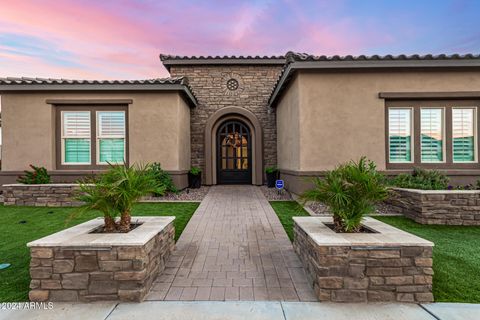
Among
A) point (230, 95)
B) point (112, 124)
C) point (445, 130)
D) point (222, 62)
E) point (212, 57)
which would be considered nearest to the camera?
point (445, 130)

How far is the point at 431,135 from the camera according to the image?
27.4 feet

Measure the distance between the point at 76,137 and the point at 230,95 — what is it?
707 cm

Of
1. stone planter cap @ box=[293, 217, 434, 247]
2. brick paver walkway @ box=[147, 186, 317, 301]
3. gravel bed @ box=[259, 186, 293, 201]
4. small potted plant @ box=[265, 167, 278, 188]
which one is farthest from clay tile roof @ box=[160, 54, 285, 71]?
stone planter cap @ box=[293, 217, 434, 247]

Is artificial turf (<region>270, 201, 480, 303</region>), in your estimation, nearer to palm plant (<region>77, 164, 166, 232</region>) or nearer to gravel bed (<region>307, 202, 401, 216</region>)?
gravel bed (<region>307, 202, 401, 216</region>)

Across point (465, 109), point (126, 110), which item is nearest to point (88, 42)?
point (126, 110)

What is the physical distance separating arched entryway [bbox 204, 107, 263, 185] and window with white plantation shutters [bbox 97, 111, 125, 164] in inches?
162

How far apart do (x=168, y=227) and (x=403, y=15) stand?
13352mm

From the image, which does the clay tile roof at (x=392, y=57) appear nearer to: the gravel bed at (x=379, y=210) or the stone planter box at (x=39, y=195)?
the gravel bed at (x=379, y=210)

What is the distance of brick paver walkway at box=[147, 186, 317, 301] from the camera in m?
2.96

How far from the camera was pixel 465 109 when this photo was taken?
8.34m

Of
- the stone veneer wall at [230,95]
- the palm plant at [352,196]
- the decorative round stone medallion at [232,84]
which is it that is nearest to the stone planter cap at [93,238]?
the palm plant at [352,196]

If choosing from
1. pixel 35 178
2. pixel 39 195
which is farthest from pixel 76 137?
pixel 39 195

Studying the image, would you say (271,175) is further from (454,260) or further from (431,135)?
(454,260)

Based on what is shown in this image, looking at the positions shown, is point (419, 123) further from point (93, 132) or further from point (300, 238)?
point (93, 132)
